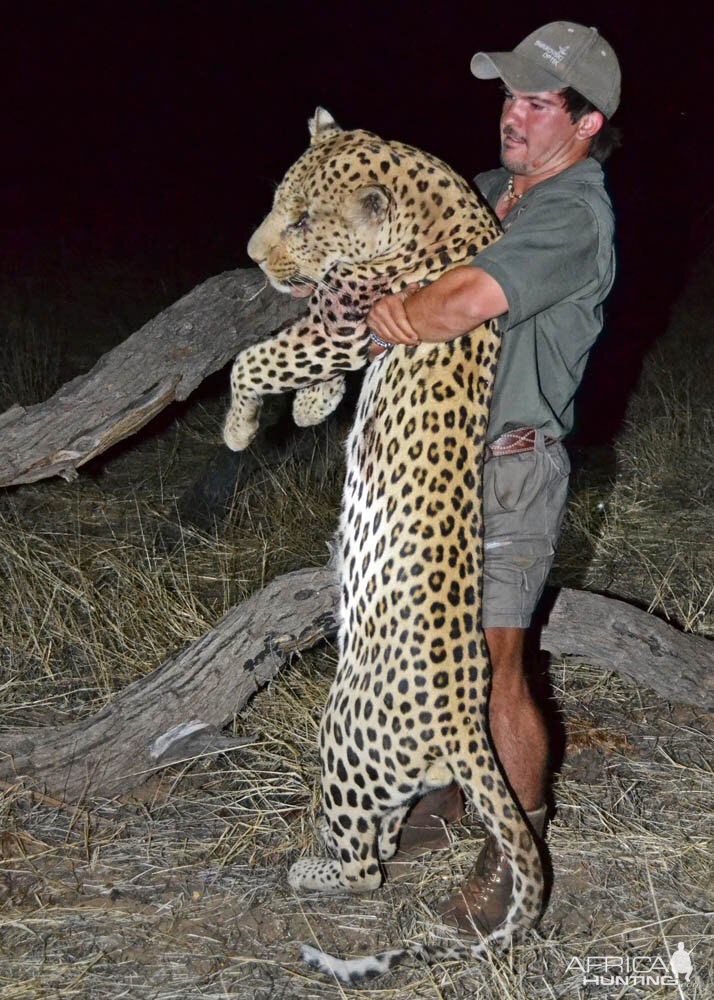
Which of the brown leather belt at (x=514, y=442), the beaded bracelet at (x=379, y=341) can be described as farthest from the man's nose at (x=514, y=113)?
the brown leather belt at (x=514, y=442)

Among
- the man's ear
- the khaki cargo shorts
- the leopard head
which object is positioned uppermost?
the man's ear

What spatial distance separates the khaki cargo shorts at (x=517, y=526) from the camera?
11.3ft

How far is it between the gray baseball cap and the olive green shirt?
20 centimetres

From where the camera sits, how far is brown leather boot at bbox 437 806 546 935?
3369 millimetres

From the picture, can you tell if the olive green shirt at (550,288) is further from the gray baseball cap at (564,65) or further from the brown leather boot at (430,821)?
the brown leather boot at (430,821)

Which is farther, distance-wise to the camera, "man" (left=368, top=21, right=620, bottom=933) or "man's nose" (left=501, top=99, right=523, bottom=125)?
"man's nose" (left=501, top=99, right=523, bottom=125)

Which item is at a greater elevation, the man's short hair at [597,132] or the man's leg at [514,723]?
the man's short hair at [597,132]

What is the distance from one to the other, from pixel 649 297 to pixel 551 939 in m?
8.45

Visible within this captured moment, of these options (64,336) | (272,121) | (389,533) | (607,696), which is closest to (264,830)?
(389,533)

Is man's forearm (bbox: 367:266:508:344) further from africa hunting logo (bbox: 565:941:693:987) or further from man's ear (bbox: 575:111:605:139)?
africa hunting logo (bbox: 565:941:693:987)

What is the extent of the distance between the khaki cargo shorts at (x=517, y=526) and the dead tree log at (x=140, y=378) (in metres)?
0.96

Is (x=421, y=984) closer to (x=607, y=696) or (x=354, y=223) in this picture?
(x=607, y=696)

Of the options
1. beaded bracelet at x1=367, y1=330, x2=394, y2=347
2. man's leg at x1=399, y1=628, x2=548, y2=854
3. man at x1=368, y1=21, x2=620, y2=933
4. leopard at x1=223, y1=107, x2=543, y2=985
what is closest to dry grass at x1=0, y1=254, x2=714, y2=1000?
leopard at x1=223, y1=107, x2=543, y2=985

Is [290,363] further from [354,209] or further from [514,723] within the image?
[514,723]
